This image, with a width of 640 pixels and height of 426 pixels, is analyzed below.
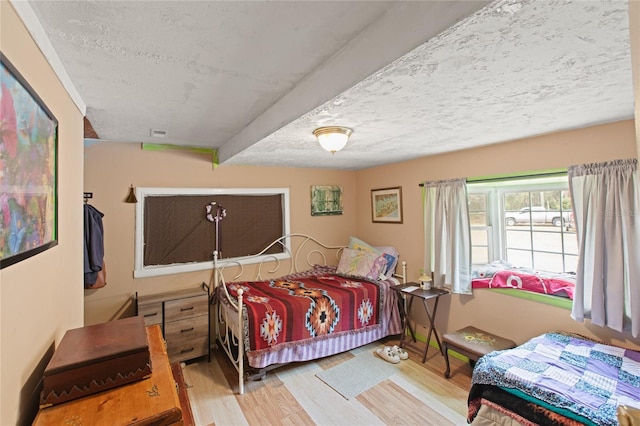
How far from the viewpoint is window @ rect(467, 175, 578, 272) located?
8.98 feet

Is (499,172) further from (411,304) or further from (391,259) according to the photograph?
(411,304)

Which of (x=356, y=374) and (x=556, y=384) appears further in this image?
(x=356, y=374)

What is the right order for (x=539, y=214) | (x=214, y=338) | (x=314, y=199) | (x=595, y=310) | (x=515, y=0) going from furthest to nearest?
(x=314, y=199) < (x=214, y=338) < (x=539, y=214) < (x=595, y=310) < (x=515, y=0)

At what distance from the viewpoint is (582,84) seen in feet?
4.71

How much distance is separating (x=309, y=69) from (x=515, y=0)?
35.5 inches

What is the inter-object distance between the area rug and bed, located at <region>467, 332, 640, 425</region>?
943 millimetres

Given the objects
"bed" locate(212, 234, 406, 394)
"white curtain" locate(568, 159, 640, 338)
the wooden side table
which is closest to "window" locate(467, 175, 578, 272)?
"white curtain" locate(568, 159, 640, 338)

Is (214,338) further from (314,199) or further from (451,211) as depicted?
(451,211)

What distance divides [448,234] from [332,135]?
189 cm

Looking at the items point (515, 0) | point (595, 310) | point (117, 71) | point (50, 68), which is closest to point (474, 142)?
point (595, 310)

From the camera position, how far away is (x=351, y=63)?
1261 mm

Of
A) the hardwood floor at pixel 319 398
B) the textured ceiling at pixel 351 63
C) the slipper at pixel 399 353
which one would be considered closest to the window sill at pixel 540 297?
the hardwood floor at pixel 319 398

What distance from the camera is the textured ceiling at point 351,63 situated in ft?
3.20

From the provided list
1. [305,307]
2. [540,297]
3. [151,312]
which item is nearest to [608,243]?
[540,297]
